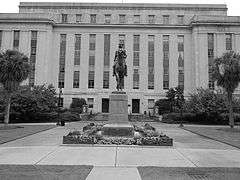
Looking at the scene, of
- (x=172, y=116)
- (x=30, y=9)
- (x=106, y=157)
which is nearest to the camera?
(x=106, y=157)

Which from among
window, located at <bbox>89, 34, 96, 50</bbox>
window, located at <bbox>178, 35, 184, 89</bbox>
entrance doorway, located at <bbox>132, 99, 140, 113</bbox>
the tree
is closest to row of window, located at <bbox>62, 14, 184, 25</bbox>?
window, located at <bbox>89, 34, 96, 50</bbox>

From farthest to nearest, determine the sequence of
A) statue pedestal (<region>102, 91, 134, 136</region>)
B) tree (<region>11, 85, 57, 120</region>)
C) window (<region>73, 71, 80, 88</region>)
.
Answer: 1. window (<region>73, 71, 80, 88</region>)
2. tree (<region>11, 85, 57, 120</region>)
3. statue pedestal (<region>102, 91, 134, 136</region>)

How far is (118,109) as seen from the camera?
21.0 m

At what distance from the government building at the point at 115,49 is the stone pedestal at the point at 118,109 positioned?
42.0 metres

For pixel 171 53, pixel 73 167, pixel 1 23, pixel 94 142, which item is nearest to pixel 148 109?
pixel 171 53

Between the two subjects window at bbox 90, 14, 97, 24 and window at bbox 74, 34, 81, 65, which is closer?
window at bbox 74, 34, 81, 65

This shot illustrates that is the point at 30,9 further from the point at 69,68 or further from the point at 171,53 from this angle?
the point at 171,53

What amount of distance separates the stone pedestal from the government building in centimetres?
4198

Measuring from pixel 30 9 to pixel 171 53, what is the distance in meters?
35.5

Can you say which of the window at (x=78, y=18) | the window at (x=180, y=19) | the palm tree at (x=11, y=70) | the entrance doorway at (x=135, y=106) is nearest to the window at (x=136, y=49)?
the entrance doorway at (x=135, y=106)

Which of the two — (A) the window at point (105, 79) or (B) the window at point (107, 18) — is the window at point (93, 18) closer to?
(B) the window at point (107, 18)

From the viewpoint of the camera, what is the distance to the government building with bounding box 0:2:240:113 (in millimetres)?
62625

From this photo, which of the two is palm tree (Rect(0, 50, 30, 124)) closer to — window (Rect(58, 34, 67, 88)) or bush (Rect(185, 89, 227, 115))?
bush (Rect(185, 89, 227, 115))

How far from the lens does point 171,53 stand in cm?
6438
